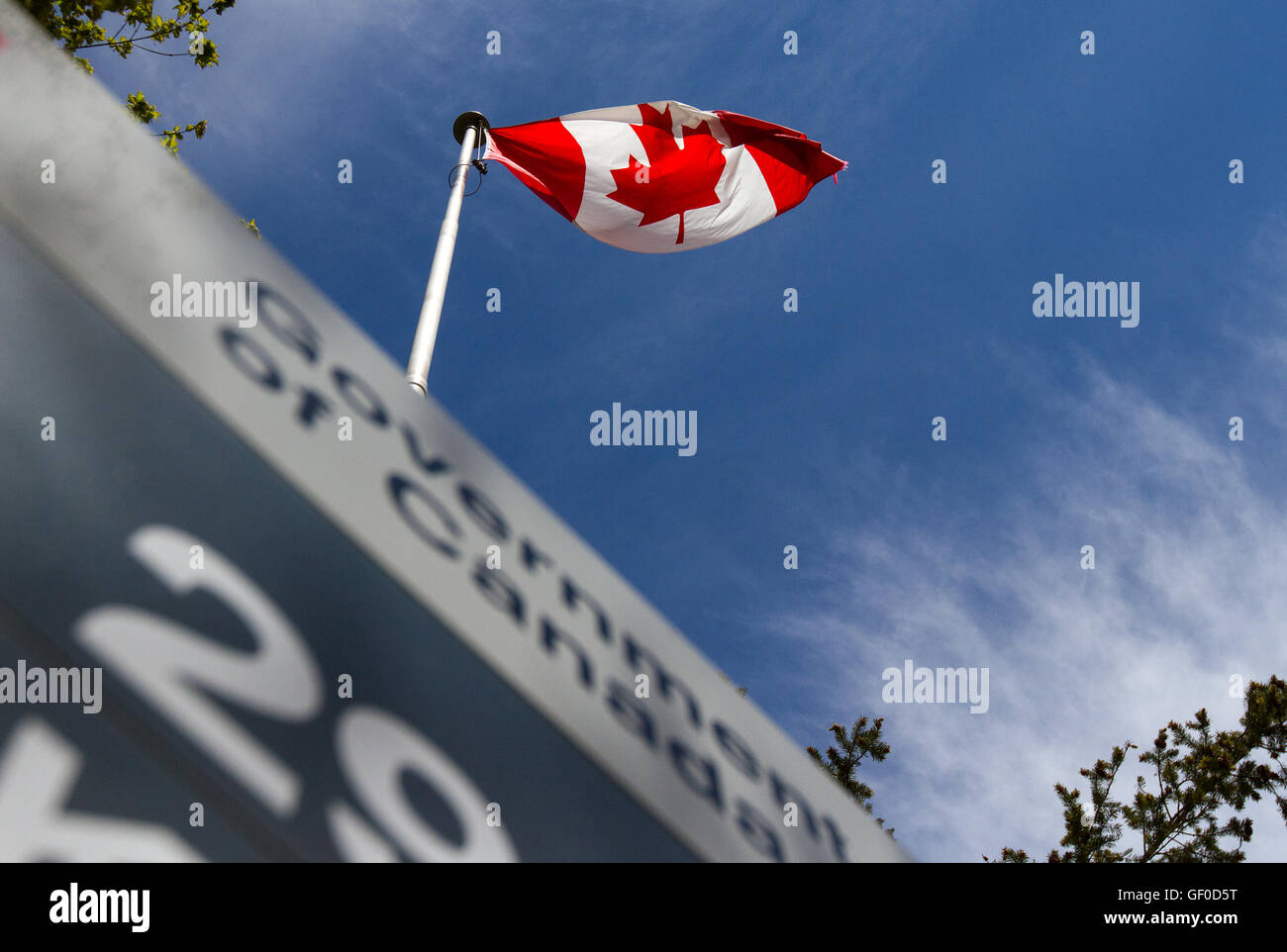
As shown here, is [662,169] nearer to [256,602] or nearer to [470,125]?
[470,125]

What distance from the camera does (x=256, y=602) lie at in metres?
2.03

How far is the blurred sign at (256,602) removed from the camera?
1876 mm

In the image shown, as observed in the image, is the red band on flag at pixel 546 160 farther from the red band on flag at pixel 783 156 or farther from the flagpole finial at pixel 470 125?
the red band on flag at pixel 783 156

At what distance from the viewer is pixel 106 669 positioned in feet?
6.15

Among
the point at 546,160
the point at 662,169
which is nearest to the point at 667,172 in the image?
the point at 662,169

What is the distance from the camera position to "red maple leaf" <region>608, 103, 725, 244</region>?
888 cm

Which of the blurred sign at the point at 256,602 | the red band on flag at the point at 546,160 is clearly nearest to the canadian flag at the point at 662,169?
the red band on flag at the point at 546,160

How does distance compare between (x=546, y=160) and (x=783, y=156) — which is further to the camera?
(x=783, y=156)

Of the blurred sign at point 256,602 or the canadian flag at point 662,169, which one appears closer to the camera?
the blurred sign at point 256,602

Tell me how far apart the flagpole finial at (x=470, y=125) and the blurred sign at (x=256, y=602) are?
6.41 metres

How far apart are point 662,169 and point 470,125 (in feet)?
6.62

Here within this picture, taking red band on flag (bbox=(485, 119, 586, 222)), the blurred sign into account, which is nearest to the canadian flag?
red band on flag (bbox=(485, 119, 586, 222))
